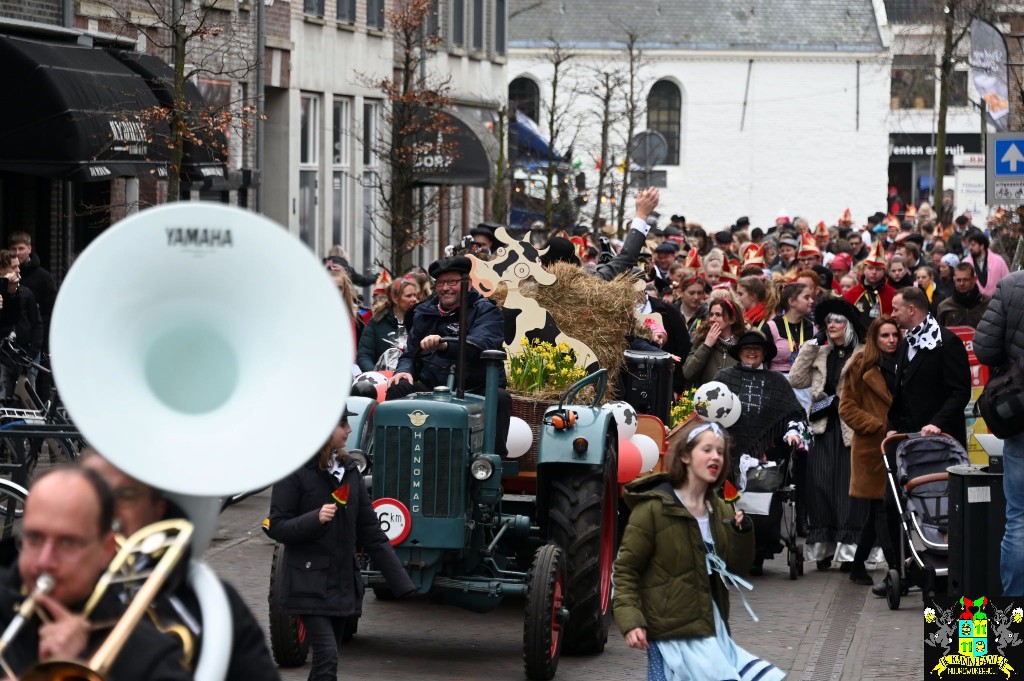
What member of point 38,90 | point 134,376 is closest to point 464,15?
point 38,90

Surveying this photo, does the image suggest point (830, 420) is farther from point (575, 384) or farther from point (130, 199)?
point (130, 199)

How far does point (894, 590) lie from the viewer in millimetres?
11102

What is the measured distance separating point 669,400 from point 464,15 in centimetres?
2862

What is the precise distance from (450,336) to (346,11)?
23.1m

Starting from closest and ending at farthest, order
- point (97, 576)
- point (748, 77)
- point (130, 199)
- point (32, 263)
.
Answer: point (97, 576) → point (32, 263) → point (130, 199) → point (748, 77)

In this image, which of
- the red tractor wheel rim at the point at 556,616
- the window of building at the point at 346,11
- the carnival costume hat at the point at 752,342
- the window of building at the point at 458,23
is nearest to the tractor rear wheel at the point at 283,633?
the red tractor wheel rim at the point at 556,616

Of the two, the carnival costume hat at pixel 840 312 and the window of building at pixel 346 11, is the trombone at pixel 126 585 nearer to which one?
the carnival costume hat at pixel 840 312

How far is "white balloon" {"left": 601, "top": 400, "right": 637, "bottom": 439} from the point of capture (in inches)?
414

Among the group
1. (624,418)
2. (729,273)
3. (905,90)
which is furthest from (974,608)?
(905,90)

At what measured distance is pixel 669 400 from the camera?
1182 cm

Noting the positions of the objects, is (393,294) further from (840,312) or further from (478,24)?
(478,24)

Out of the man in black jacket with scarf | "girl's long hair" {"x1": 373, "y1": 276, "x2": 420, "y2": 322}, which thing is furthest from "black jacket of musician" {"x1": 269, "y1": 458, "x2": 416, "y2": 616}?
"girl's long hair" {"x1": 373, "y1": 276, "x2": 420, "y2": 322}

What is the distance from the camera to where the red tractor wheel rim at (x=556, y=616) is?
891 centimetres

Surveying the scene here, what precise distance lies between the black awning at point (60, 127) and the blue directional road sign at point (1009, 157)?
7.80 metres
